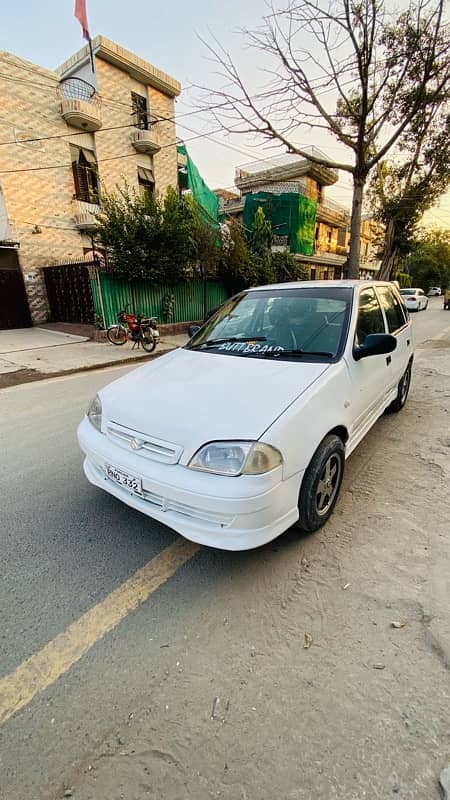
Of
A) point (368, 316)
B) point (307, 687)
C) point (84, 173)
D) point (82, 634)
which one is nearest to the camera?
point (307, 687)

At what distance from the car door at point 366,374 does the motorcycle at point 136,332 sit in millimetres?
7281

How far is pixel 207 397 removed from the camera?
7.09ft

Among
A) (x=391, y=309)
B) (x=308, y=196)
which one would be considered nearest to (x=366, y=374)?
(x=391, y=309)

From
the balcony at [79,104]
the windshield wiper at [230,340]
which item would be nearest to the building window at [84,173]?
the balcony at [79,104]

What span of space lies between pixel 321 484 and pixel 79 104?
55.2ft

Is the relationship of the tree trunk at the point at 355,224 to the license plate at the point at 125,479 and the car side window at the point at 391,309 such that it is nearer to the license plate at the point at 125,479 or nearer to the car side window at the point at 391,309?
the car side window at the point at 391,309

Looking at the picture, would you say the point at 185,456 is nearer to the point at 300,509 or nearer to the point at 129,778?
the point at 300,509

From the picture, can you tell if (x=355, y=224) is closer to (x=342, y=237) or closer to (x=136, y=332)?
(x=136, y=332)

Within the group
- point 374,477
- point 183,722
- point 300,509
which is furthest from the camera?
point 374,477

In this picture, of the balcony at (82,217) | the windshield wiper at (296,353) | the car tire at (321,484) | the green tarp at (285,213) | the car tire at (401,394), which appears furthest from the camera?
the green tarp at (285,213)

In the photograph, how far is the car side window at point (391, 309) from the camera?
12.5 ft

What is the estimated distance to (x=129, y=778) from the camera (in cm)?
124

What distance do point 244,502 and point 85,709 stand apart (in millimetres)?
1037

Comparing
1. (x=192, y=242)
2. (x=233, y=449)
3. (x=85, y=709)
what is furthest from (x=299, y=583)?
(x=192, y=242)
